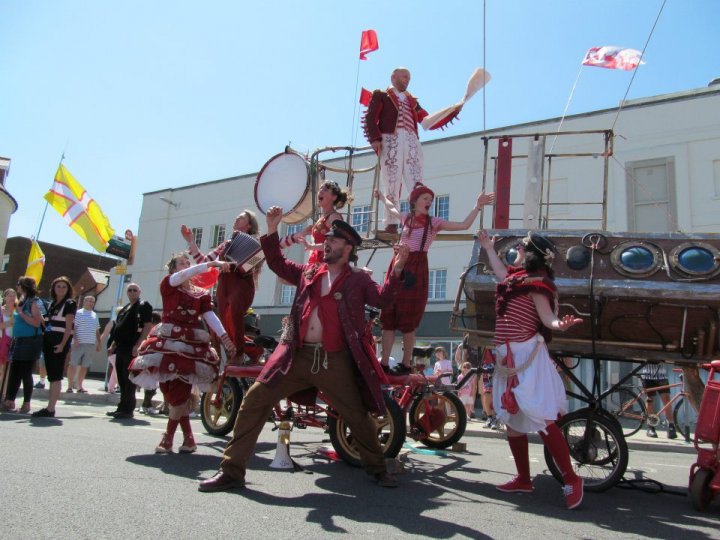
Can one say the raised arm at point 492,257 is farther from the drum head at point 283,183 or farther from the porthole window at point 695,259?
the drum head at point 283,183

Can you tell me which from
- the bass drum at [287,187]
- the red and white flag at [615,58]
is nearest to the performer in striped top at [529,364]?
the bass drum at [287,187]

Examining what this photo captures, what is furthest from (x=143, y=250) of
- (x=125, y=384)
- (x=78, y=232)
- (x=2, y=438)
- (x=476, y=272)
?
(x=476, y=272)

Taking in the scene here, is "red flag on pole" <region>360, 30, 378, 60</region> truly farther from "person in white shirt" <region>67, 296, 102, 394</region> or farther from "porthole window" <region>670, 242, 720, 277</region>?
"person in white shirt" <region>67, 296, 102, 394</region>

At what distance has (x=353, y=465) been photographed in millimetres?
4934

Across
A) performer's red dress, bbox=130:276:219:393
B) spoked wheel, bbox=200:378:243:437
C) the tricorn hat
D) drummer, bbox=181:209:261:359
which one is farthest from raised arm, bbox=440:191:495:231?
spoked wheel, bbox=200:378:243:437

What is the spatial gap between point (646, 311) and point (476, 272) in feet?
4.21

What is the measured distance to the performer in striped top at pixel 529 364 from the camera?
3945 millimetres

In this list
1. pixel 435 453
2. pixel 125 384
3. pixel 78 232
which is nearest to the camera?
pixel 435 453

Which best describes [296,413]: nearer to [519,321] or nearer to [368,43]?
[519,321]

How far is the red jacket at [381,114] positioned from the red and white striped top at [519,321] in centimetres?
297

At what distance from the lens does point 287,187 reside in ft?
24.0

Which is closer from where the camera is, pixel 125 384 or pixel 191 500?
pixel 191 500

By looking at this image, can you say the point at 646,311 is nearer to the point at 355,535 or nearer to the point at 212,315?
the point at 355,535

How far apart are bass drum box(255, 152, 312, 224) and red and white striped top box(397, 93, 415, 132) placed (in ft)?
4.43
